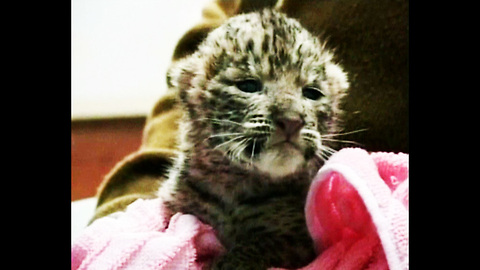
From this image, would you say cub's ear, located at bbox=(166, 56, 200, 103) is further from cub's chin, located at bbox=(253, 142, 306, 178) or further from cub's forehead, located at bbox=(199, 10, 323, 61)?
cub's chin, located at bbox=(253, 142, 306, 178)

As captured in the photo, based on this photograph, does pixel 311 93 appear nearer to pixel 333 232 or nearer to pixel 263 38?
pixel 263 38

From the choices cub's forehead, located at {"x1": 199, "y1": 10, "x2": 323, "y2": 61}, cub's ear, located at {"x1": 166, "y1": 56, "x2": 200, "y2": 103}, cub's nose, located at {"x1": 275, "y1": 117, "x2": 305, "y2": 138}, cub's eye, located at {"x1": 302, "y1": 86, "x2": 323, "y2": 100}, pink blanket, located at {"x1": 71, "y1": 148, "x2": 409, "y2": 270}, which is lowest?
pink blanket, located at {"x1": 71, "y1": 148, "x2": 409, "y2": 270}

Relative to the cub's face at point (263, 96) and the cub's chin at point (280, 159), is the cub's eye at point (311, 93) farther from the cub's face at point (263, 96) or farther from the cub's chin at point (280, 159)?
the cub's chin at point (280, 159)

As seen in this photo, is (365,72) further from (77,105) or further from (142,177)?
(77,105)

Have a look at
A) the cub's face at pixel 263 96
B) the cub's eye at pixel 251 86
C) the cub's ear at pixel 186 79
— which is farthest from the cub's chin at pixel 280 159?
the cub's ear at pixel 186 79

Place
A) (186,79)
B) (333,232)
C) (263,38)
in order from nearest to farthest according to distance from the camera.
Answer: (333,232)
(263,38)
(186,79)

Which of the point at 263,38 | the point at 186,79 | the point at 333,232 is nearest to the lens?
the point at 333,232

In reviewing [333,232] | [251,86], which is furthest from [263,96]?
[333,232]

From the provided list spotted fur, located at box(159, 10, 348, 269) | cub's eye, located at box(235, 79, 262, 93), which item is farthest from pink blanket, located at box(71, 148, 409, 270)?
cub's eye, located at box(235, 79, 262, 93)
